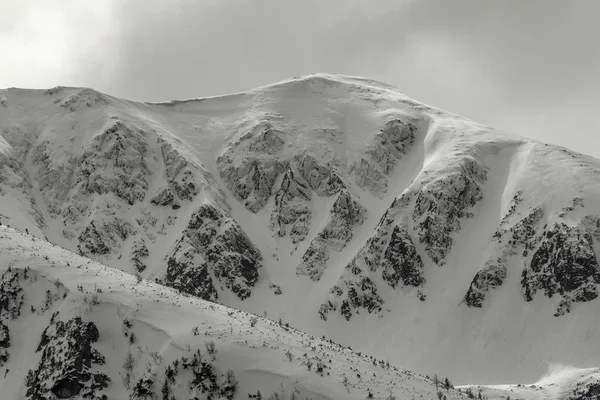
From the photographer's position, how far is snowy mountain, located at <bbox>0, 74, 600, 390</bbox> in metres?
96.4

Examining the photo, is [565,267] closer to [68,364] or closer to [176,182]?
[176,182]

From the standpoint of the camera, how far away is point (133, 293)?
4216 cm

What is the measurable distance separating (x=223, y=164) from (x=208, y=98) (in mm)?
38272

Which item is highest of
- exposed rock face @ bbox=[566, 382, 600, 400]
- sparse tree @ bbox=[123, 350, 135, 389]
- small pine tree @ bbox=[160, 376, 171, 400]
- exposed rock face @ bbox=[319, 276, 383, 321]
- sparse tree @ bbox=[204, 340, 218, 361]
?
exposed rock face @ bbox=[319, 276, 383, 321]

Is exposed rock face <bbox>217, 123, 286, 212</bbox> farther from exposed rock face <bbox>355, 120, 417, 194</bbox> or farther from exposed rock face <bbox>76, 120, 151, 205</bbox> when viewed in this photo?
exposed rock face <bbox>76, 120, 151, 205</bbox>

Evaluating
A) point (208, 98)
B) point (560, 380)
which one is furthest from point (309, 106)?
point (560, 380)

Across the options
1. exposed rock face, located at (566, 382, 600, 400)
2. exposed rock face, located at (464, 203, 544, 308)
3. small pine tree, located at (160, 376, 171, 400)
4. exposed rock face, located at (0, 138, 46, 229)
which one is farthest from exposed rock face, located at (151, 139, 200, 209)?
small pine tree, located at (160, 376, 171, 400)

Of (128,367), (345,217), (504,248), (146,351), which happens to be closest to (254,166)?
(345,217)

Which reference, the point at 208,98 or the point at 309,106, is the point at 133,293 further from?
the point at 208,98

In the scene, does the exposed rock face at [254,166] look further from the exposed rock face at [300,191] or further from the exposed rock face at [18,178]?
the exposed rock face at [18,178]

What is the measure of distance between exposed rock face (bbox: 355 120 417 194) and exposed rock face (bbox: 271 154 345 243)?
6.23 metres

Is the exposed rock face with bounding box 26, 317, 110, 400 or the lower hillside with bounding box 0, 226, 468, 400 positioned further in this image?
the exposed rock face with bounding box 26, 317, 110, 400

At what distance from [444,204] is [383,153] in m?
25.2

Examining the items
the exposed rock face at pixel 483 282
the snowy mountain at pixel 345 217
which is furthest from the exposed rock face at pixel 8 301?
the exposed rock face at pixel 483 282
